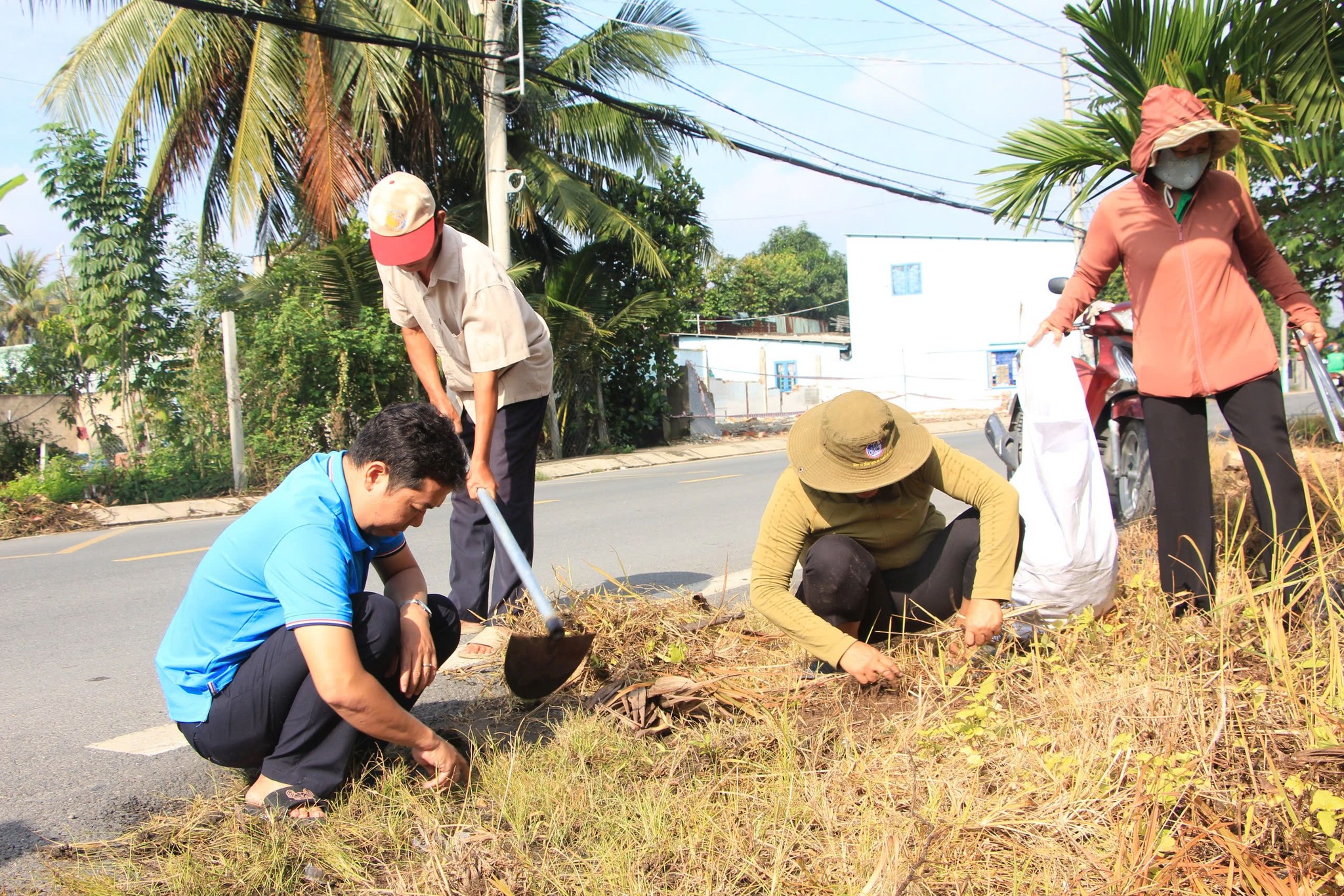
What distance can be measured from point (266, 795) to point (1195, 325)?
3121 mm

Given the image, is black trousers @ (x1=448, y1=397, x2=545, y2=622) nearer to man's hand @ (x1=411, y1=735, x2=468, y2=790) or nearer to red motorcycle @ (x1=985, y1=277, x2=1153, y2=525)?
man's hand @ (x1=411, y1=735, x2=468, y2=790)

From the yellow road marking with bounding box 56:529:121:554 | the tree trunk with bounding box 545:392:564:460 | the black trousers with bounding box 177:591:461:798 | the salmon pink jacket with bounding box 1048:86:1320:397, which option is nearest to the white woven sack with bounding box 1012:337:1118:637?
the salmon pink jacket with bounding box 1048:86:1320:397

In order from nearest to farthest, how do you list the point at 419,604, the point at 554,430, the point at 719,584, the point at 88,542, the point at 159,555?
the point at 419,604 → the point at 719,584 → the point at 159,555 → the point at 88,542 → the point at 554,430

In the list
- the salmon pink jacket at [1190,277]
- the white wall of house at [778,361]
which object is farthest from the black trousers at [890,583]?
the white wall of house at [778,361]

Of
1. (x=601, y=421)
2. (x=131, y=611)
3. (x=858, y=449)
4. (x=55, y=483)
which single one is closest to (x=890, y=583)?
(x=858, y=449)

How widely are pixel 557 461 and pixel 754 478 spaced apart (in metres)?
4.44

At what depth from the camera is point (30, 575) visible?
649 centimetres

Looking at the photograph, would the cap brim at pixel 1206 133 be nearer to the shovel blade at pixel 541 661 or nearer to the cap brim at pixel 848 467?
the cap brim at pixel 848 467

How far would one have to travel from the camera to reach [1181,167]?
3.41 metres

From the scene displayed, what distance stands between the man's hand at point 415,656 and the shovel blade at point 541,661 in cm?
25

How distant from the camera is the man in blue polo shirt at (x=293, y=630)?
229 cm

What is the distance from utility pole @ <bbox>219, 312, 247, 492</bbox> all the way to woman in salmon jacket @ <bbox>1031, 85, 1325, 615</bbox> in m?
9.22

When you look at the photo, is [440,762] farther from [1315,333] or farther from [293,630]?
[1315,333]

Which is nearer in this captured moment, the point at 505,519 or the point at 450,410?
the point at 505,519
